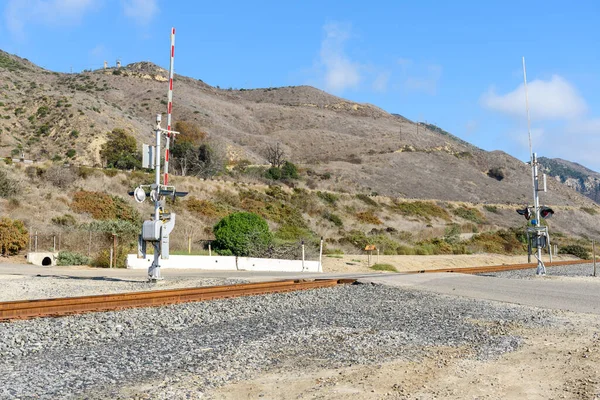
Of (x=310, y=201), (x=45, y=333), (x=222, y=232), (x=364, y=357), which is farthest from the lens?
(x=310, y=201)

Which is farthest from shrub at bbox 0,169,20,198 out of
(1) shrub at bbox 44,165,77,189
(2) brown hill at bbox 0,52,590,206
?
→ (2) brown hill at bbox 0,52,590,206

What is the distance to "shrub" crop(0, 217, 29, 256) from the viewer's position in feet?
94.0

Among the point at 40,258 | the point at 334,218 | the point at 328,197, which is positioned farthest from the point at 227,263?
the point at 328,197

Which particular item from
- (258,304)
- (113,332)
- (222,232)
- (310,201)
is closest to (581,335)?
(258,304)

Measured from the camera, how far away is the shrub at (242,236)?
31375 mm

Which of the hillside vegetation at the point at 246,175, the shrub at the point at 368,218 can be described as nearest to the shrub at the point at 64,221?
the hillside vegetation at the point at 246,175

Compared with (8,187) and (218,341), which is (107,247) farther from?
(218,341)

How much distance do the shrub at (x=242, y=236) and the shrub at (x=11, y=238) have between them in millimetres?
9242

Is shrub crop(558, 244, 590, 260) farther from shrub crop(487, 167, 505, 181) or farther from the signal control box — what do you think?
shrub crop(487, 167, 505, 181)

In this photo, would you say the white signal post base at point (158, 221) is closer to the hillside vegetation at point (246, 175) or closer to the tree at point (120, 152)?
the hillside vegetation at point (246, 175)

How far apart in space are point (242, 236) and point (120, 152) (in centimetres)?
3680

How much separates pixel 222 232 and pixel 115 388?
25.4 m

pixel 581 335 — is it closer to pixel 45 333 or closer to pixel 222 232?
pixel 45 333

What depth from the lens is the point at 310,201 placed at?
5800 cm
